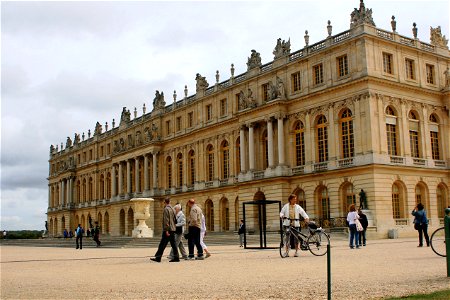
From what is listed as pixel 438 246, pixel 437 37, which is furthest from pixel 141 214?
pixel 437 37

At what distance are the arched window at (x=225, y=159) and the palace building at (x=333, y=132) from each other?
10 cm

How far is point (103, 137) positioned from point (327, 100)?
48.0m

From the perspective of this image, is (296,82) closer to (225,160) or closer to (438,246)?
(225,160)

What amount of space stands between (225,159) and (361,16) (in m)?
20.6

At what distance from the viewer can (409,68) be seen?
136ft

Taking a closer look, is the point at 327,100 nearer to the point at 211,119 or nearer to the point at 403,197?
the point at 403,197

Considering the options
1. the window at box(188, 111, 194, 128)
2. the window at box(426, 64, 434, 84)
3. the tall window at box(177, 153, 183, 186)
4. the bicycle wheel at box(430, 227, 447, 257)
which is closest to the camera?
the bicycle wheel at box(430, 227, 447, 257)

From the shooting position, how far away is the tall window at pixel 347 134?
39.1 meters

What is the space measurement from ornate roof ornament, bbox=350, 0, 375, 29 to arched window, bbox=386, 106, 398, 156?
6.52 m

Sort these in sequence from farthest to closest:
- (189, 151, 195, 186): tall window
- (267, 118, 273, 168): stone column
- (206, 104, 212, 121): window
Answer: (189, 151, 195, 186): tall window, (206, 104, 212, 121): window, (267, 118, 273, 168): stone column

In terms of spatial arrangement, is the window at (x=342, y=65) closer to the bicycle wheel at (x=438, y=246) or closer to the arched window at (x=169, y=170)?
the bicycle wheel at (x=438, y=246)

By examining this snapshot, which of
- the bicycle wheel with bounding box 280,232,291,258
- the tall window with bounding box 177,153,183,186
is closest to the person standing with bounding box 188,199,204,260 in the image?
the bicycle wheel with bounding box 280,232,291,258

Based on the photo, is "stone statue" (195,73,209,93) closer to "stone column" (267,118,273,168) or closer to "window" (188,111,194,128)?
"window" (188,111,194,128)

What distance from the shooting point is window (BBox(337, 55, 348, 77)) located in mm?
39719
